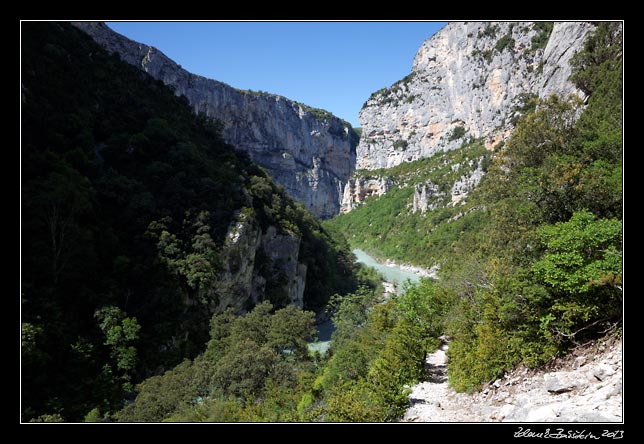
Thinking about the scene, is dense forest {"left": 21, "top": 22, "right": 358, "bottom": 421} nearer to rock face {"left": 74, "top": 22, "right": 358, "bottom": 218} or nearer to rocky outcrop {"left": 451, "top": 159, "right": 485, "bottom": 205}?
rocky outcrop {"left": 451, "top": 159, "right": 485, "bottom": 205}

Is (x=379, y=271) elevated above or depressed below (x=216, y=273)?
below

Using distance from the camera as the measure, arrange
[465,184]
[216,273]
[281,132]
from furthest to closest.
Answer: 1. [281,132]
2. [465,184]
3. [216,273]

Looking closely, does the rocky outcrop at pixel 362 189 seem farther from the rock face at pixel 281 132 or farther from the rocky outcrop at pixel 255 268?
the rocky outcrop at pixel 255 268

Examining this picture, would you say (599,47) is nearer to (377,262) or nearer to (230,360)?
(230,360)

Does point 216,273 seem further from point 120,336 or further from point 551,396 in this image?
point 551,396

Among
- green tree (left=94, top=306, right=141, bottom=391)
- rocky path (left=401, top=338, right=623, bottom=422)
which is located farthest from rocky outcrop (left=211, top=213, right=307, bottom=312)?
rocky path (left=401, top=338, right=623, bottom=422)

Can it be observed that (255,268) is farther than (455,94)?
No

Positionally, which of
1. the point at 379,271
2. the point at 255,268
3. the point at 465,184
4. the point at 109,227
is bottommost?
the point at 379,271

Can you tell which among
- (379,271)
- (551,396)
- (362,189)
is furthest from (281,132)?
(551,396)
